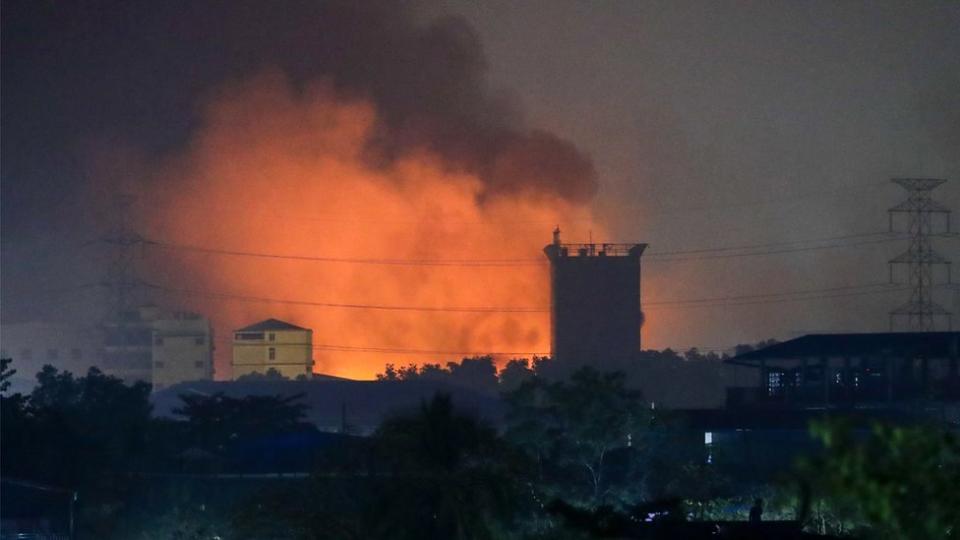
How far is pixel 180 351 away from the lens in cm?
9406

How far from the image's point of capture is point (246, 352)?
9231cm

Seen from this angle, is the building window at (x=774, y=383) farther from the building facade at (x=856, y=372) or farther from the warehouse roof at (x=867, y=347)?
the warehouse roof at (x=867, y=347)

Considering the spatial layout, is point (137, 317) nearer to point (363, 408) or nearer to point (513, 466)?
point (363, 408)

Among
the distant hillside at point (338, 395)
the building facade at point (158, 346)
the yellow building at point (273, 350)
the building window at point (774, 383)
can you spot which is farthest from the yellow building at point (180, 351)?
the building window at point (774, 383)

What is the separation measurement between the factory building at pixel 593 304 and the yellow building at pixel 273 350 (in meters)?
15.8

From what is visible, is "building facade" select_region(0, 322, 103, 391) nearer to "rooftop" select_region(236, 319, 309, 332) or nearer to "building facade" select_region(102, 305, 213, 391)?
"building facade" select_region(102, 305, 213, 391)

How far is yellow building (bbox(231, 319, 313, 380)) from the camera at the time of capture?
3627 inches

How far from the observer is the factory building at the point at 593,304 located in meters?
85.4

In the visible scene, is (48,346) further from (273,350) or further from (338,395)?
(338,395)

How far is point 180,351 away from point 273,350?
20.3 ft

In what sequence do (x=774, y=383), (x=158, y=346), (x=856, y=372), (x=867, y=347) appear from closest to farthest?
(x=856, y=372), (x=867, y=347), (x=774, y=383), (x=158, y=346)

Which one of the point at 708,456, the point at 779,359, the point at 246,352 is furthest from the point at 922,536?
the point at 246,352

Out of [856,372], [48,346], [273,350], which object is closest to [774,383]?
[856,372]

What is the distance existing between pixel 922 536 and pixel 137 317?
93.1 metres
